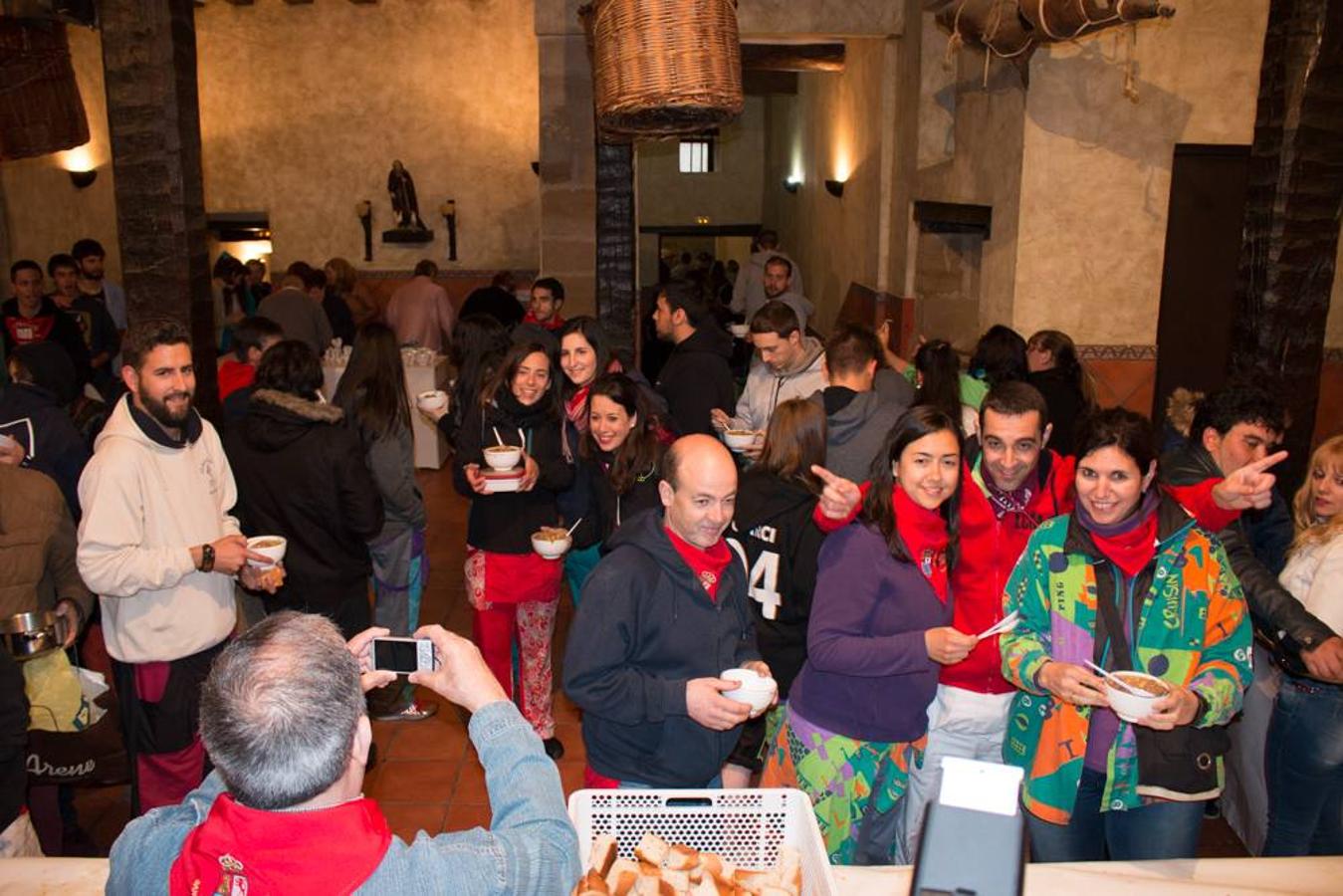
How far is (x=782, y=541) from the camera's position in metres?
3.25

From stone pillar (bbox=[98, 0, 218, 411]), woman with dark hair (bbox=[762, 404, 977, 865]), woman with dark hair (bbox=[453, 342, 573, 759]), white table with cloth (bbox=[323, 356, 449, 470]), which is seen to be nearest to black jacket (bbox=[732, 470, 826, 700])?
woman with dark hair (bbox=[762, 404, 977, 865])

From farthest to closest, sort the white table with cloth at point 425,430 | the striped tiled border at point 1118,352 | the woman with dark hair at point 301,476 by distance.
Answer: the white table with cloth at point 425,430, the striped tiled border at point 1118,352, the woman with dark hair at point 301,476

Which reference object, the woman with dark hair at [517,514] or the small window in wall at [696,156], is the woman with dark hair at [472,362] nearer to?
the woman with dark hair at [517,514]

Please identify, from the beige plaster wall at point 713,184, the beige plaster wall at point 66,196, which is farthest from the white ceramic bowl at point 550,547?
the beige plaster wall at point 713,184

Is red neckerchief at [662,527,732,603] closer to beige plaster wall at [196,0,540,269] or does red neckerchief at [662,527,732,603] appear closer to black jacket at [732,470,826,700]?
black jacket at [732,470,826,700]

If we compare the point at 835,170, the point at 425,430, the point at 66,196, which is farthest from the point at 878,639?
the point at 66,196

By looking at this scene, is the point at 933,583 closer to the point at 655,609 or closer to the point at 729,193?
the point at 655,609

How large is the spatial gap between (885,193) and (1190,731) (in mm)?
8627

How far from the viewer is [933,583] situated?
2949 mm

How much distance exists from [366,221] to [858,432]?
10.7 meters

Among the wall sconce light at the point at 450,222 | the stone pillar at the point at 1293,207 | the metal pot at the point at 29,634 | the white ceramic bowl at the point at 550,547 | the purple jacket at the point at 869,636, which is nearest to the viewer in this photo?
the purple jacket at the point at 869,636

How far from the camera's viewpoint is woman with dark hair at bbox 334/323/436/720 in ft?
15.3

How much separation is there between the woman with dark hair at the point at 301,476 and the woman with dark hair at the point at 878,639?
Result: 6.33ft

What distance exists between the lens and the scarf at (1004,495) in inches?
126
